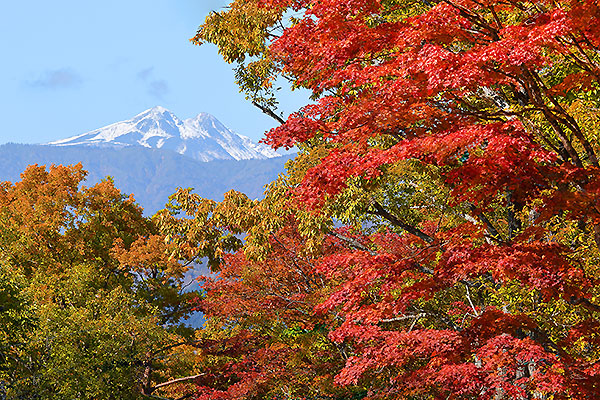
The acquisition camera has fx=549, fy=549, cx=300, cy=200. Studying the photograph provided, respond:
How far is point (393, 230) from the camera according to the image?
1244 centimetres

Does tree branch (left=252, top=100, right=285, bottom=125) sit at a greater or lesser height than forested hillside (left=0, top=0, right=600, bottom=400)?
greater

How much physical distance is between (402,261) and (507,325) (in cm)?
177

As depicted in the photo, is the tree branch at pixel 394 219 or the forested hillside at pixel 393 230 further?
the tree branch at pixel 394 219

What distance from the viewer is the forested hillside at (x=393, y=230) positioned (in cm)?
604

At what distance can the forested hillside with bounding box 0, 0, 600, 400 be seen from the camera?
6035 mm

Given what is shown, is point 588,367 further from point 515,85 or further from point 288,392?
point 288,392

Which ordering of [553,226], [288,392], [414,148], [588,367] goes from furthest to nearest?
[288,392]
[553,226]
[588,367]
[414,148]

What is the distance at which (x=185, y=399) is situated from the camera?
20.6 m

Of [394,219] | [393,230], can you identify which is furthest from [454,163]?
[393,230]

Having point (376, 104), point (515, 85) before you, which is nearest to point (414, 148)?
point (376, 104)

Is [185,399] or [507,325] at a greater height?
[185,399]

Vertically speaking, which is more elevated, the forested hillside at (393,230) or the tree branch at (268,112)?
the tree branch at (268,112)

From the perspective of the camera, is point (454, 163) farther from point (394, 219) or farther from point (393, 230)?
point (393, 230)

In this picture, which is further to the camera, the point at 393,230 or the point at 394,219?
the point at 393,230
